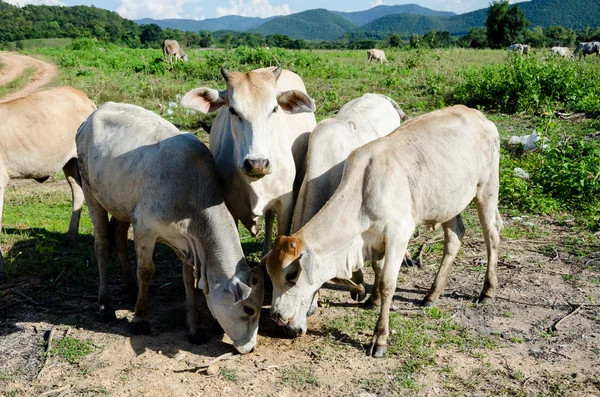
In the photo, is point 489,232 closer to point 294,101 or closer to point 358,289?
point 358,289

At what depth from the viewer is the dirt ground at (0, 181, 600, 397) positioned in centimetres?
441

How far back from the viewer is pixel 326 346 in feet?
16.3

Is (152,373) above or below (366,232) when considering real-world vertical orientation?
below

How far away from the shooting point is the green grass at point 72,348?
484 centimetres

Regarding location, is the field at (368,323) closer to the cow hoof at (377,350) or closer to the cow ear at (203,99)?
the cow hoof at (377,350)

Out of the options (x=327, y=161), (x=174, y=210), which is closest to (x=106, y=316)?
(x=174, y=210)

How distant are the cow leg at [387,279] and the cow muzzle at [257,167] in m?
1.12

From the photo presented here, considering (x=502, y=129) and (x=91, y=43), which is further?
(x=91, y=43)

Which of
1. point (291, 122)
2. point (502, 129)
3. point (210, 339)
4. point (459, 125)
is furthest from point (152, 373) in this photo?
point (502, 129)

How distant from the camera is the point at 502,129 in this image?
37.5 ft

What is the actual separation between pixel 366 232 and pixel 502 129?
293 inches

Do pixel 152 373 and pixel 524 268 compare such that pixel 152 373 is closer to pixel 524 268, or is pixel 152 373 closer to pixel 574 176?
pixel 524 268

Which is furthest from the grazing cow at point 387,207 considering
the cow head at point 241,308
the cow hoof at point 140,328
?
the cow hoof at point 140,328

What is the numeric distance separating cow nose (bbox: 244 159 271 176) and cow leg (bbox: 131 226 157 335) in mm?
1038
